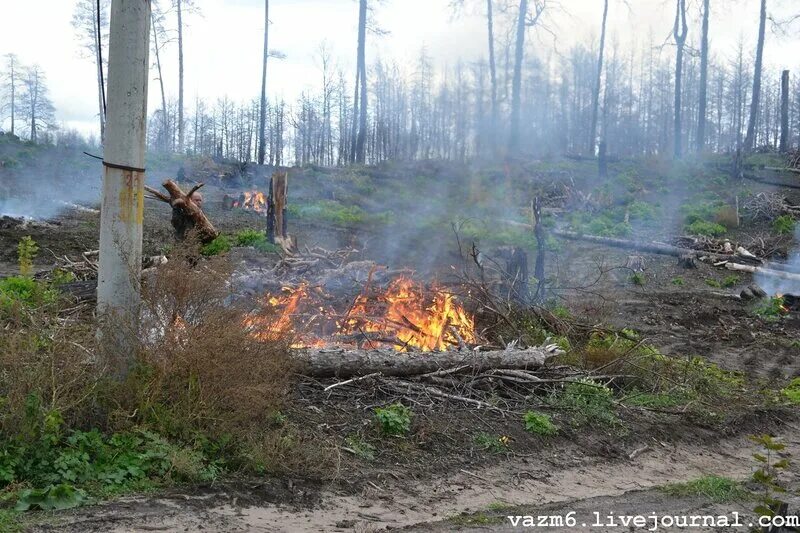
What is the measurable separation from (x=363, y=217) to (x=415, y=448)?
17.3m

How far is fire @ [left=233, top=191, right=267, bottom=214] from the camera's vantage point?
2352cm

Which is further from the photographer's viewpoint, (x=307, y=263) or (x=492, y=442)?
(x=307, y=263)

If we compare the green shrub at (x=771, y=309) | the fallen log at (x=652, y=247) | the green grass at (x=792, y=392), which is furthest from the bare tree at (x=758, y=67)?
the green grass at (x=792, y=392)

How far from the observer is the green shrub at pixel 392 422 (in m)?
5.93

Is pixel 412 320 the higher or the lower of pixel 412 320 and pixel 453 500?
the higher

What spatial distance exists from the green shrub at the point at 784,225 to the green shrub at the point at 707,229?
1586mm

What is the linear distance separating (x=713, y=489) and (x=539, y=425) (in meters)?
1.64

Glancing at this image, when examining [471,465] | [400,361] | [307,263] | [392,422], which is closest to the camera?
[471,465]

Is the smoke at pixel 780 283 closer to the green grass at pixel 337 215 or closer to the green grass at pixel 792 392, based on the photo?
the green grass at pixel 792 392

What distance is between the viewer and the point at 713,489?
5559 millimetres

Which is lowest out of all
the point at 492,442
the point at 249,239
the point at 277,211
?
the point at 492,442

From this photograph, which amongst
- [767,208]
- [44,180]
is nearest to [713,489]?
[767,208]

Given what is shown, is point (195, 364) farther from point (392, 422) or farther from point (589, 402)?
point (589, 402)

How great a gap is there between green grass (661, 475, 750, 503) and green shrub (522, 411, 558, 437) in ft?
3.85
